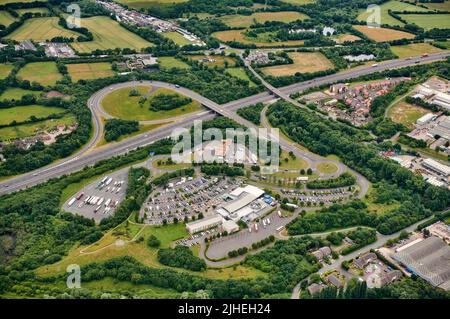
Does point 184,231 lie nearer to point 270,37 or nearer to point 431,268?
point 431,268

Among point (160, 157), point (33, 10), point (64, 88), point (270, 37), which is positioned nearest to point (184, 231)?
point (160, 157)

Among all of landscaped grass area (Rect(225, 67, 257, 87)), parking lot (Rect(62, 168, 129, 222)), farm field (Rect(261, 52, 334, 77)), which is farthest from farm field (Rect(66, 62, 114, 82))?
parking lot (Rect(62, 168, 129, 222))

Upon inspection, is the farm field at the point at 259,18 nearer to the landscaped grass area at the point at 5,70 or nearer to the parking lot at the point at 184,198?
the landscaped grass area at the point at 5,70

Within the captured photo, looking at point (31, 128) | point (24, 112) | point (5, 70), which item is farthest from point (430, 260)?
point (5, 70)

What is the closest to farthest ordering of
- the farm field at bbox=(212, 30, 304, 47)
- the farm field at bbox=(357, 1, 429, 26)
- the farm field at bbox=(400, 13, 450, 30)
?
the farm field at bbox=(212, 30, 304, 47)
the farm field at bbox=(400, 13, 450, 30)
the farm field at bbox=(357, 1, 429, 26)

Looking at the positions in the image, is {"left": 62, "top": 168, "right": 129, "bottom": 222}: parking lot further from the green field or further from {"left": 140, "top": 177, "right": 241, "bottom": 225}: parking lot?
the green field
